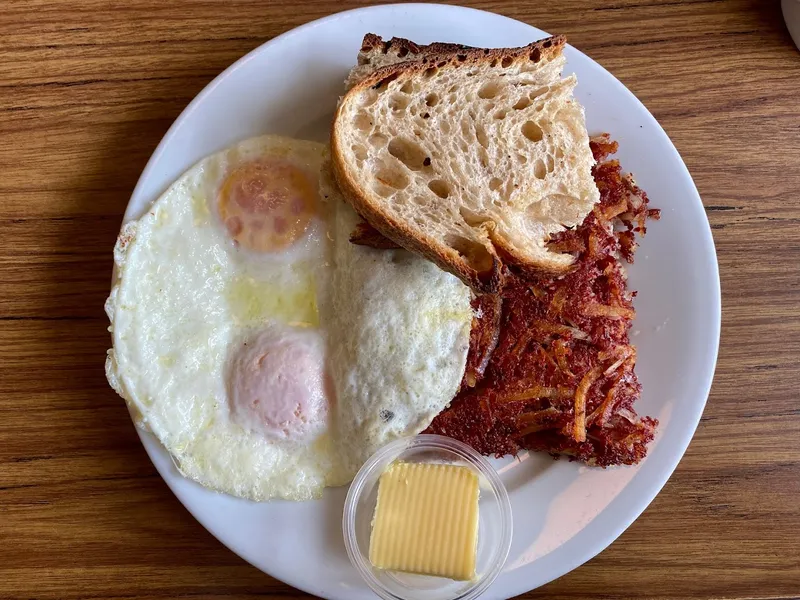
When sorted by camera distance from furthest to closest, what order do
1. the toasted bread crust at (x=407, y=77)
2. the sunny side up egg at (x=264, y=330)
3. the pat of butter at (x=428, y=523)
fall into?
1. the sunny side up egg at (x=264, y=330)
2. the pat of butter at (x=428, y=523)
3. the toasted bread crust at (x=407, y=77)

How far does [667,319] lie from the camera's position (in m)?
2.02

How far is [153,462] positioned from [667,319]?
1.84 metres

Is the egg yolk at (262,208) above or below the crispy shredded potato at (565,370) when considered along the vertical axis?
above

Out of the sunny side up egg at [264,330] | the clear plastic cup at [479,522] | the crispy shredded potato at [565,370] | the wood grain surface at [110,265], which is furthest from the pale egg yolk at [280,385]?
the wood grain surface at [110,265]

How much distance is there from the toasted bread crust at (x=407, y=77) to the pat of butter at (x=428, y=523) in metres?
0.66

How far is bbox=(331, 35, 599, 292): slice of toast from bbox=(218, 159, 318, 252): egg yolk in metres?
0.29

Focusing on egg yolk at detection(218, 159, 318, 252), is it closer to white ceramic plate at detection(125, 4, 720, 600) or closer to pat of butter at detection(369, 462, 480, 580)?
white ceramic plate at detection(125, 4, 720, 600)

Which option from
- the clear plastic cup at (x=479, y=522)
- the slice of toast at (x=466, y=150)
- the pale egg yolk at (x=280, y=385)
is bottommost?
the clear plastic cup at (x=479, y=522)

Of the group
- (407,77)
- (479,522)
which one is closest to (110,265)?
(407,77)

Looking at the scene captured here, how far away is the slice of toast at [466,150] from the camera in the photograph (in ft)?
5.62

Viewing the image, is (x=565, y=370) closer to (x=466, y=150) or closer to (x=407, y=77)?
(x=466, y=150)

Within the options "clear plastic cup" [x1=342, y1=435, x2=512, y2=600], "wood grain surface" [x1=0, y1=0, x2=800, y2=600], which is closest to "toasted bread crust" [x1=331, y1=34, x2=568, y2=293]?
"wood grain surface" [x1=0, y1=0, x2=800, y2=600]

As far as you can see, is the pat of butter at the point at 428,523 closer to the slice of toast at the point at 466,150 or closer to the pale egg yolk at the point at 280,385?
the pale egg yolk at the point at 280,385

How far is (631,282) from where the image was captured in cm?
207
